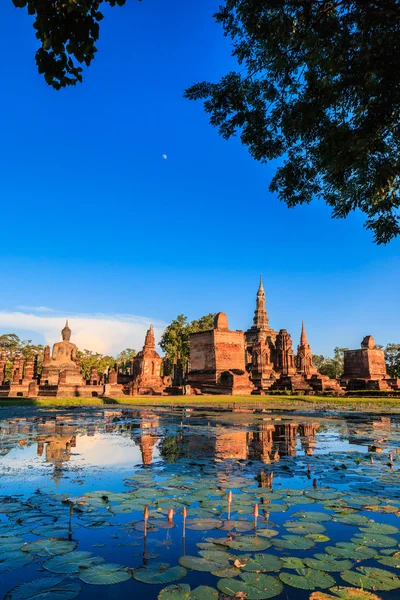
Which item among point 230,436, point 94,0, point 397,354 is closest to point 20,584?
point 94,0

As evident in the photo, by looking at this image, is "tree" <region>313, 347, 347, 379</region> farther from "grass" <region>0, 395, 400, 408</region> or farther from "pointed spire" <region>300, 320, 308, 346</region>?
"grass" <region>0, 395, 400, 408</region>

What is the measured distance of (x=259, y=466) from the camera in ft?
22.7

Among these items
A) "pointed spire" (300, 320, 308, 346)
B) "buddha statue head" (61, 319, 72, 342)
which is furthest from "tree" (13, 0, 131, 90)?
Result: "pointed spire" (300, 320, 308, 346)

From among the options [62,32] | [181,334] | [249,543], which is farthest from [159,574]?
[181,334]

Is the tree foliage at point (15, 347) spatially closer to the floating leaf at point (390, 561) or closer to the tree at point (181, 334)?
the tree at point (181, 334)

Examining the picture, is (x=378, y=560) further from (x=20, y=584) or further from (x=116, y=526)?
(x=20, y=584)

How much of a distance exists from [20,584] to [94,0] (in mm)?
4951

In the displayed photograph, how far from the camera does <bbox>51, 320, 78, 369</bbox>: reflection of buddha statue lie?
3519cm

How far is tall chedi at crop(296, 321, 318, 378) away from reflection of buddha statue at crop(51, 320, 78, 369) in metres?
22.2

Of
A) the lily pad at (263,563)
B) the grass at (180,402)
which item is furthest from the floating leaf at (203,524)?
the grass at (180,402)

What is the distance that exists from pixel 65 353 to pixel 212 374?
13.2 m

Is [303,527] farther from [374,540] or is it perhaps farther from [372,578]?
[372,578]

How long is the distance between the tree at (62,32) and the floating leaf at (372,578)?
5110 millimetres

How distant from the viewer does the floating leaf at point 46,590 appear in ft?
8.80
